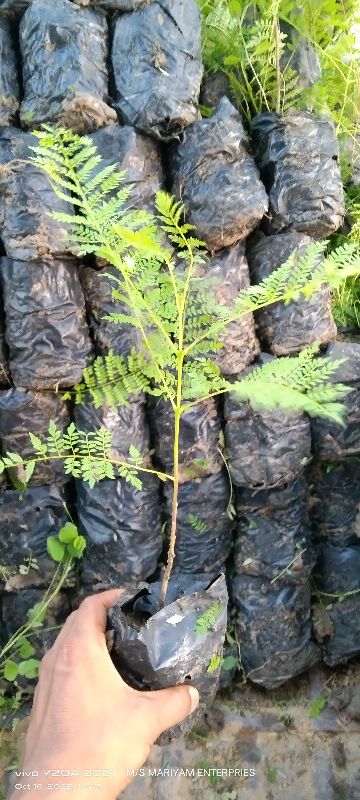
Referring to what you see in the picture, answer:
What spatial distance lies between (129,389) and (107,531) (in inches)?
21.4

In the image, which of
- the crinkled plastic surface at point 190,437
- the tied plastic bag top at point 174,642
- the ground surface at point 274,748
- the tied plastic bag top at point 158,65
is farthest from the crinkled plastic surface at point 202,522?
the tied plastic bag top at point 158,65

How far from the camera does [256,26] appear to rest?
149 centimetres

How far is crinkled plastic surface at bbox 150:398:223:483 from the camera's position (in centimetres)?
162

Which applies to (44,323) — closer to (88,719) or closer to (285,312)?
(285,312)

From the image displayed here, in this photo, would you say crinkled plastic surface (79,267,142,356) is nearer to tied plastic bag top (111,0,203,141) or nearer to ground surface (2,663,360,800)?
tied plastic bag top (111,0,203,141)

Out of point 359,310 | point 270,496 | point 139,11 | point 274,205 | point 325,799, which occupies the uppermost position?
point 139,11

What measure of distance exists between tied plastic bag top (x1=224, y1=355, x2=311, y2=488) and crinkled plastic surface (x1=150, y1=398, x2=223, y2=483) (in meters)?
0.04

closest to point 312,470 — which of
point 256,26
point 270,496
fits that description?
point 270,496

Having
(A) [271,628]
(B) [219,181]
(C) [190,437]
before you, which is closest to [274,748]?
(A) [271,628]

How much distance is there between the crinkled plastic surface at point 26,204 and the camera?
1412 millimetres

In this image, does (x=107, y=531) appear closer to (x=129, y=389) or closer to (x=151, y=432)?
(x=151, y=432)

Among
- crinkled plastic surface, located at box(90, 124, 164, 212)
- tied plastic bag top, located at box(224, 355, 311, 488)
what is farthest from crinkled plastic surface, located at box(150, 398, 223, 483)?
crinkled plastic surface, located at box(90, 124, 164, 212)

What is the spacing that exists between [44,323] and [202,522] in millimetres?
713

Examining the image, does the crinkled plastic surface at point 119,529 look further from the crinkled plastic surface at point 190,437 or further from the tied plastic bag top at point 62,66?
the tied plastic bag top at point 62,66
